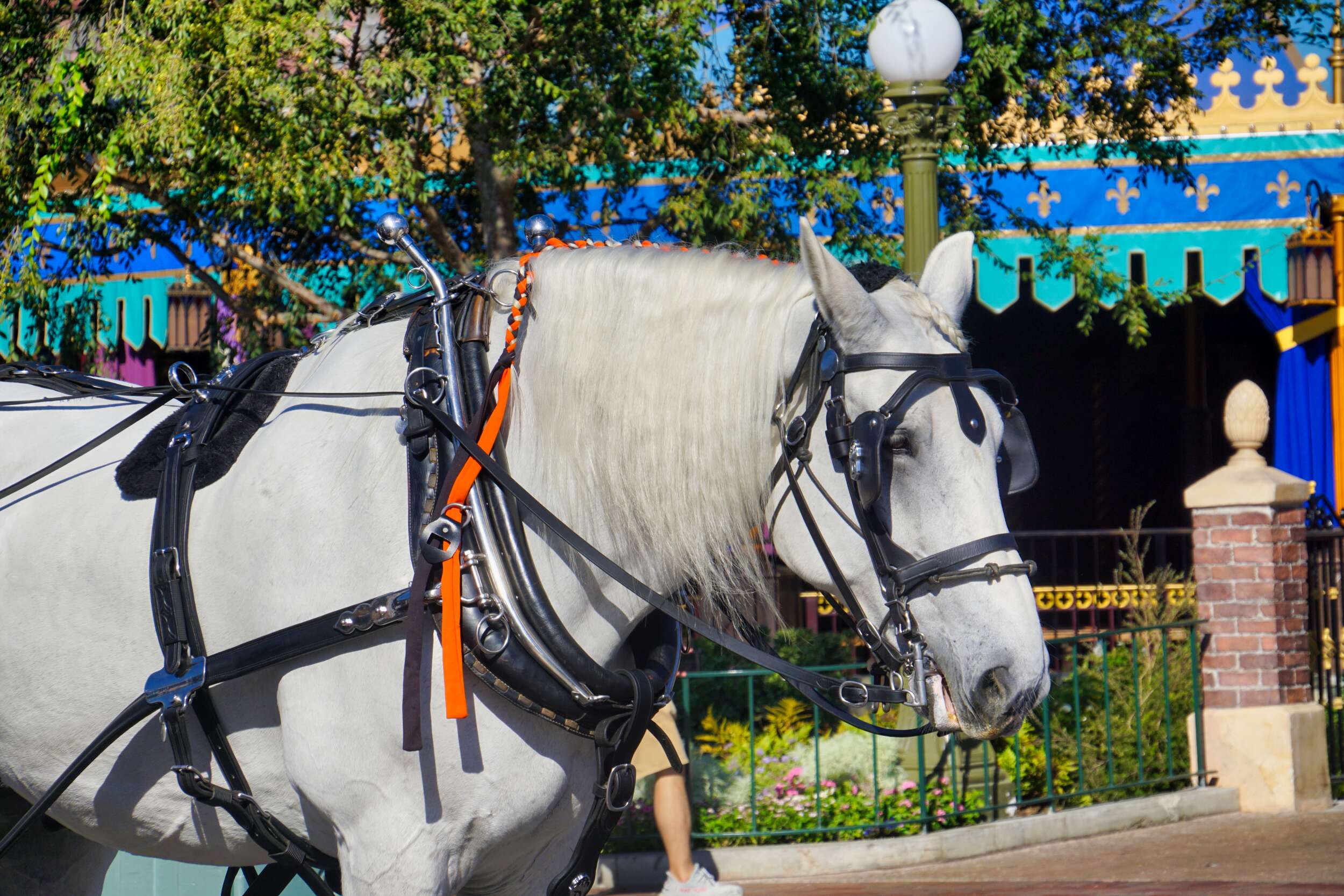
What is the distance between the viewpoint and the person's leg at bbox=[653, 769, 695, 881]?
584 centimetres

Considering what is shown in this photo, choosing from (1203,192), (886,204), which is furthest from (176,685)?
(1203,192)

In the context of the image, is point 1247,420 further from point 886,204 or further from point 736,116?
point 736,116

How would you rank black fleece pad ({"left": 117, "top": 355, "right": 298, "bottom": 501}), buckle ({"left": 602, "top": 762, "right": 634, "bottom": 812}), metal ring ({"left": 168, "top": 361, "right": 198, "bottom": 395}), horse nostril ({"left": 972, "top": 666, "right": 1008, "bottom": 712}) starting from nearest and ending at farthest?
horse nostril ({"left": 972, "top": 666, "right": 1008, "bottom": 712}), buckle ({"left": 602, "top": 762, "right": 634, "bottom": 812}), black fleece pad ({"left": 117, "top": 355, "right": 298, "bottom": 501}), metal ring ({"left": 168, "top": 361, "right": 198, "bottom": 395})

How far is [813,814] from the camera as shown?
688 centimetres

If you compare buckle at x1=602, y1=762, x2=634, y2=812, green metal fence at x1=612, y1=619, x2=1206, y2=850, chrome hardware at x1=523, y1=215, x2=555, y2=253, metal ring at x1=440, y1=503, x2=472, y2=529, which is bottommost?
green metal fence at x1=612, y1=619, x2=1206, y2=850

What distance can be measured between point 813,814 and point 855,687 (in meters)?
4.73

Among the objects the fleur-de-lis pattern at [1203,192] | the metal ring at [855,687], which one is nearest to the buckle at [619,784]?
the metal ring at [855,687]

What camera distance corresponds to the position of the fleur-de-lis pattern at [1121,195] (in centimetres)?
966

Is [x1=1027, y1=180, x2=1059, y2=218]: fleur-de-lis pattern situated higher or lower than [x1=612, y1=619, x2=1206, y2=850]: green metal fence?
higher

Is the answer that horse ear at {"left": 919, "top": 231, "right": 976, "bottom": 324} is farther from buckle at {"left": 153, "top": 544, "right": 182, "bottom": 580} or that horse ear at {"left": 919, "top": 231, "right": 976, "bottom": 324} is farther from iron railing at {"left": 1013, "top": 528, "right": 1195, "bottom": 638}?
iron railing at {"left": 1013, "top": 528, "right": 1195, "bottom": 638}

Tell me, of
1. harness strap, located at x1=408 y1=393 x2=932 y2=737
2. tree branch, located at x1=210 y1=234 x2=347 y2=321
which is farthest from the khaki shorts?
harness strap, located at x1=408 y1=393 x2=932 y2=737

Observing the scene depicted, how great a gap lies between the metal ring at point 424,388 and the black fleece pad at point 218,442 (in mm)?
405

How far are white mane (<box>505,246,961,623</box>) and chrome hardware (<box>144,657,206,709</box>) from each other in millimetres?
662

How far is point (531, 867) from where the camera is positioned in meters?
2.48
